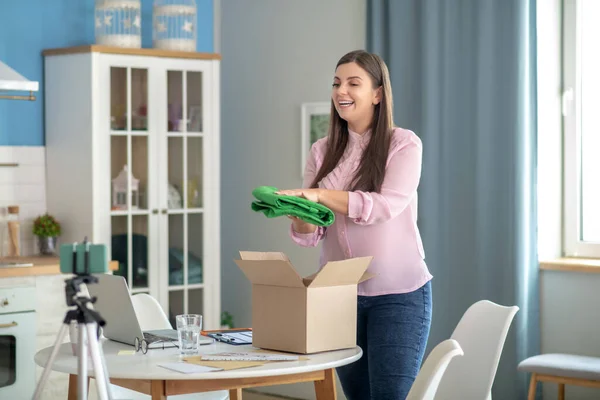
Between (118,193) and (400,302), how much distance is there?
231 cm

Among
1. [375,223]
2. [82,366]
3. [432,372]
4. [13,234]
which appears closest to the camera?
[82,366]

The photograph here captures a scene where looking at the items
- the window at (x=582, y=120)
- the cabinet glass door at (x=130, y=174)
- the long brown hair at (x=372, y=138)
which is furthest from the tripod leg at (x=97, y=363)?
the window at (x=582, y=120)

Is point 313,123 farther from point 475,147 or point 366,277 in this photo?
point 366,277

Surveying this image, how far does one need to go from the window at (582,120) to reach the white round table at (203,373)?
2.11 metres

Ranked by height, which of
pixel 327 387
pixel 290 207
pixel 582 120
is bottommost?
pixel 327 387

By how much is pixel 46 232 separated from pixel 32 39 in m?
0.98

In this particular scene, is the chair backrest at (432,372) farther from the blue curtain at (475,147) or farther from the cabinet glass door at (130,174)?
the cabinet glass door at (130,174)

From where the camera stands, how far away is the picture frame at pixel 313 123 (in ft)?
16.0

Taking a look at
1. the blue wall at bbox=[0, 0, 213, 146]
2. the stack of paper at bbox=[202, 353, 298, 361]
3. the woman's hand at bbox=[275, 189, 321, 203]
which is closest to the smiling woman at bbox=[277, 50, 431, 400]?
the woman's hand at bbox=[275, 189, 321, 203]

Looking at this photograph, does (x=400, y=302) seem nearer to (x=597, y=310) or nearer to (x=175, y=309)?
(x=597, y=310)

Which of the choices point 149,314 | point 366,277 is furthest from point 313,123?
point 366,277

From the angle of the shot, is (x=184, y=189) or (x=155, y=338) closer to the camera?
(x=155, y=338)

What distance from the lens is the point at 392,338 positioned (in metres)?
2.48

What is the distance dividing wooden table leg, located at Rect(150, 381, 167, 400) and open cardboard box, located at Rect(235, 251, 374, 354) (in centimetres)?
36
